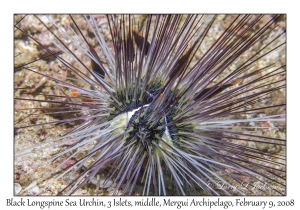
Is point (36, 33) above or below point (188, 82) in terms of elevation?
above

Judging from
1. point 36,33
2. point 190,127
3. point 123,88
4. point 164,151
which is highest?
point 36,33

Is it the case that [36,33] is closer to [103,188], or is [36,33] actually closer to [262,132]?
[103,188]

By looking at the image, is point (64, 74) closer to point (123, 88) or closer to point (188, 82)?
point (123, 88)
